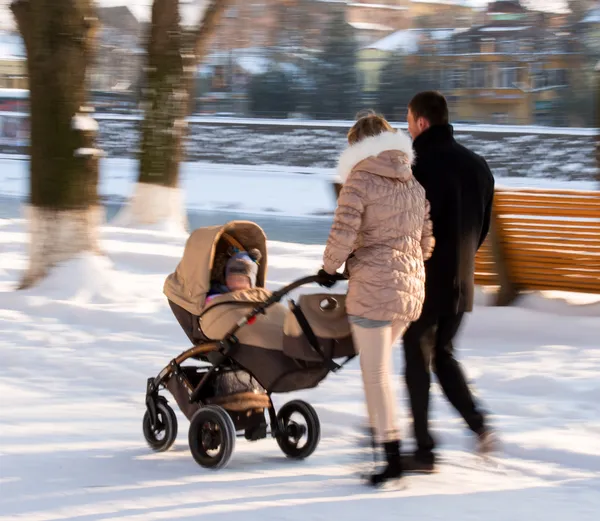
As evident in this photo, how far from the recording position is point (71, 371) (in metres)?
7.86

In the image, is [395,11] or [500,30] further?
[500,30]

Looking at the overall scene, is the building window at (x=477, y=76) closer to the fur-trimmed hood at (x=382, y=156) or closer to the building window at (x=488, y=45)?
the building window at (x=488, y=45)

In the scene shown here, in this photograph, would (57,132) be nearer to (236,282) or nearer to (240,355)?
(236,282)

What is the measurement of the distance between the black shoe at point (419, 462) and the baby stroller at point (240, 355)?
50 centimetres

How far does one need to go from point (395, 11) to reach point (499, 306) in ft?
58.0

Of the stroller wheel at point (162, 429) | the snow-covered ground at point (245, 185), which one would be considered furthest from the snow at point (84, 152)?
the snow-covered ground at point (245, 185)

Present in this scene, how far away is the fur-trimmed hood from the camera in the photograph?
494cm

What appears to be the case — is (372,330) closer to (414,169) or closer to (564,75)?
(414,169)

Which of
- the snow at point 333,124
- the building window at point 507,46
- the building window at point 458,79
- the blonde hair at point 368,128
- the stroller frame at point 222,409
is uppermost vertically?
the building window at point 507,46

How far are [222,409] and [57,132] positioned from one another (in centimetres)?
554

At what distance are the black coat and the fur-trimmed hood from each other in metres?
0.29

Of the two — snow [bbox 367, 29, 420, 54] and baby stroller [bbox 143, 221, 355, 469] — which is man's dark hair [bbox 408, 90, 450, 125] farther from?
snow [bbox 367, 29, 420, 54]

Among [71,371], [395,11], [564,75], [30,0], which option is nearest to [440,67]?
[564,75]

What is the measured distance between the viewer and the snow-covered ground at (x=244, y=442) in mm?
4961
